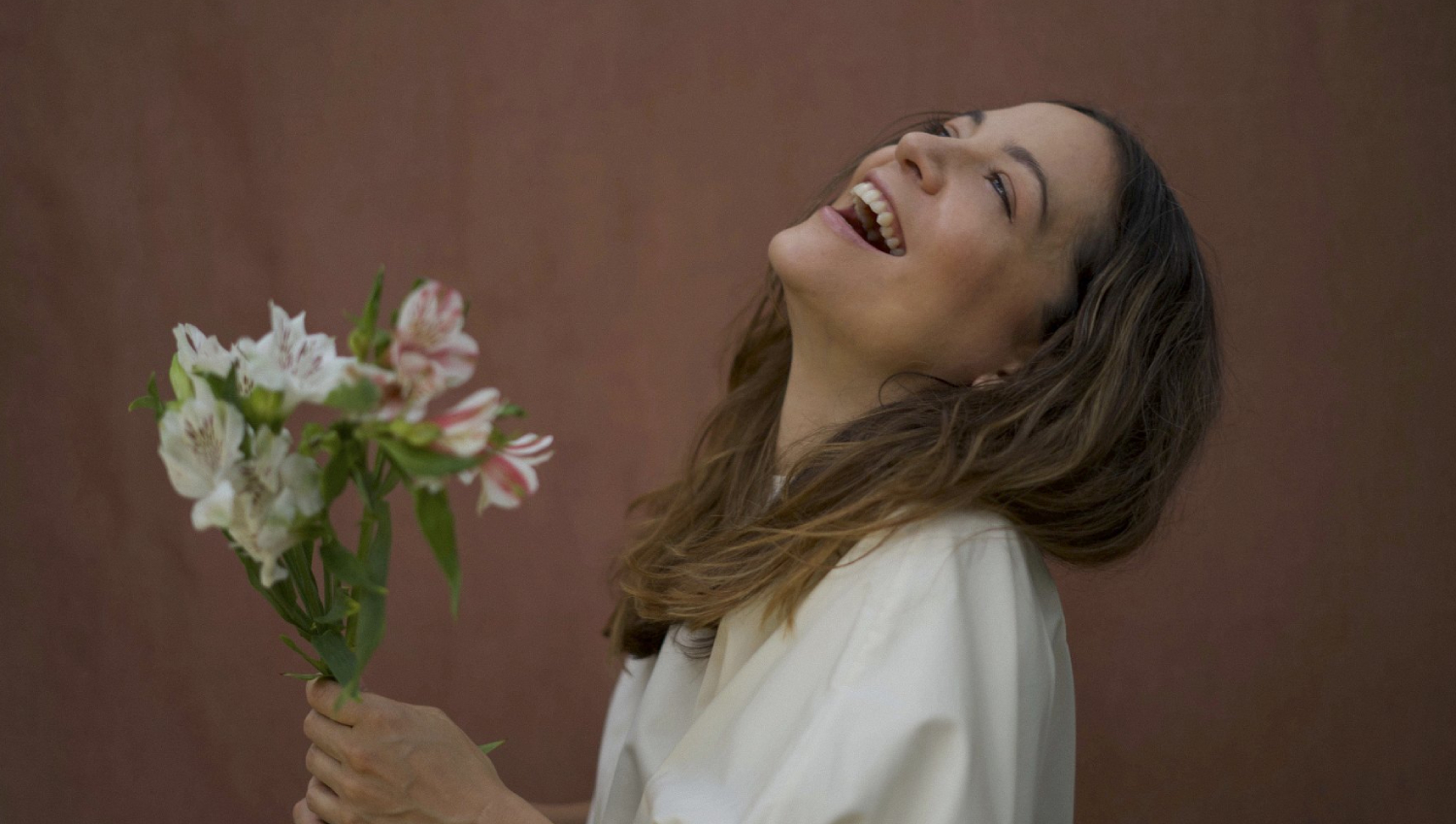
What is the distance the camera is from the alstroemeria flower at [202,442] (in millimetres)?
806

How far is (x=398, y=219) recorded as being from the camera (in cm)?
219

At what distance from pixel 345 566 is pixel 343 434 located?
4.4 inches

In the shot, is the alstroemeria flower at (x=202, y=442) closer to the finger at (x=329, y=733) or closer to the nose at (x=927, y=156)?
the finger at (x=329, y=733)

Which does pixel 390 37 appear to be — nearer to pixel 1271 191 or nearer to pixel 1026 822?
pixel 1271 191

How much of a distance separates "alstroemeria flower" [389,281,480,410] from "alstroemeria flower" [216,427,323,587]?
95 mm

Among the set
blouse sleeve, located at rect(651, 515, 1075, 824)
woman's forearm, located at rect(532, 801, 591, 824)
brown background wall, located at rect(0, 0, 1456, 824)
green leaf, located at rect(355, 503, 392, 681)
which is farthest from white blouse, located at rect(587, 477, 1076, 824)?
brown background wall, located at rect(0, 0, 1456, 824)

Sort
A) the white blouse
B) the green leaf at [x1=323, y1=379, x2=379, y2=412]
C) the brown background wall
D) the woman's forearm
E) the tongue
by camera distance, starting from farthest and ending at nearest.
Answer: the brown background wall → the woman's forearm → the tongue → the white blouse → the green leaf at [x1=323, y1=379, x2=379, y2=412]

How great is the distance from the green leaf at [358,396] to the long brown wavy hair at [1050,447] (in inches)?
20.2

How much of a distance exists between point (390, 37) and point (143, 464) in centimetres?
90

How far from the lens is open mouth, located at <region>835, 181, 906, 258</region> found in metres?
1.34

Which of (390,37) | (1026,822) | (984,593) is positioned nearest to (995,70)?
(390,37)

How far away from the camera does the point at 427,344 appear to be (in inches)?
31.9

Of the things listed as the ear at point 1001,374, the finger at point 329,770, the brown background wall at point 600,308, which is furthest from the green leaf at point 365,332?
the brown background wall at point 600,308

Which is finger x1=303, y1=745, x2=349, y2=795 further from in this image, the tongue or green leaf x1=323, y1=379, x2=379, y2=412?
the tongue
